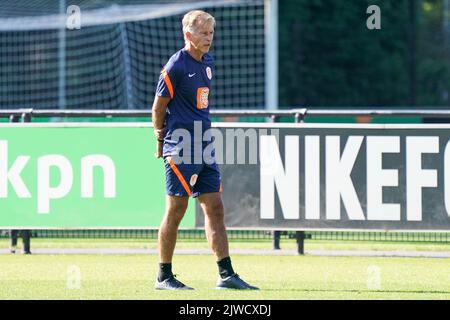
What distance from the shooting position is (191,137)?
1065 centimetres

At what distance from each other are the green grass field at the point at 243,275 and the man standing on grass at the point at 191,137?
1.08 ft

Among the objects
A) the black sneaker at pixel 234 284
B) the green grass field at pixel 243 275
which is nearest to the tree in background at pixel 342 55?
the green grass field at pixel 243 275

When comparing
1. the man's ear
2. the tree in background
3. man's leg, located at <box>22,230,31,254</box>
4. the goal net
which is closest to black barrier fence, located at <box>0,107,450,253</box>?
man's leg, located at <box>22,230,31,254</box>

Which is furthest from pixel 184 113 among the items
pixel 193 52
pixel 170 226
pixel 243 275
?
pixel 243 275

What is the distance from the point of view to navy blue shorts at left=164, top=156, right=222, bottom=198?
35.1ft

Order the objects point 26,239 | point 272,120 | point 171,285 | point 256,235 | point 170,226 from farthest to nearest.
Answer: point 256,235
point 272,120
point 26,239
point 170,226
point 171,285

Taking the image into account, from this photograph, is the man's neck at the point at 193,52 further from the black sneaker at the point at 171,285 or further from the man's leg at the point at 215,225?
the black sneaker at the point at 171,285

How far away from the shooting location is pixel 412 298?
10.2 m

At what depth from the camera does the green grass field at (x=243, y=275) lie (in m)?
10.4

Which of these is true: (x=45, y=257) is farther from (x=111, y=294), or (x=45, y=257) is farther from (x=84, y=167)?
(x=111, y=294)

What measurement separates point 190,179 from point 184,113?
505 millimetres

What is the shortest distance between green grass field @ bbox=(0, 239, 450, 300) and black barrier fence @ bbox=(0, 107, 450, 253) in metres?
0.12

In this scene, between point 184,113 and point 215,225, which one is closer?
point 184,113

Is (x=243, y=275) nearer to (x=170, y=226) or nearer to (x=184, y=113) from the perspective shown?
(x=170, y=226)
